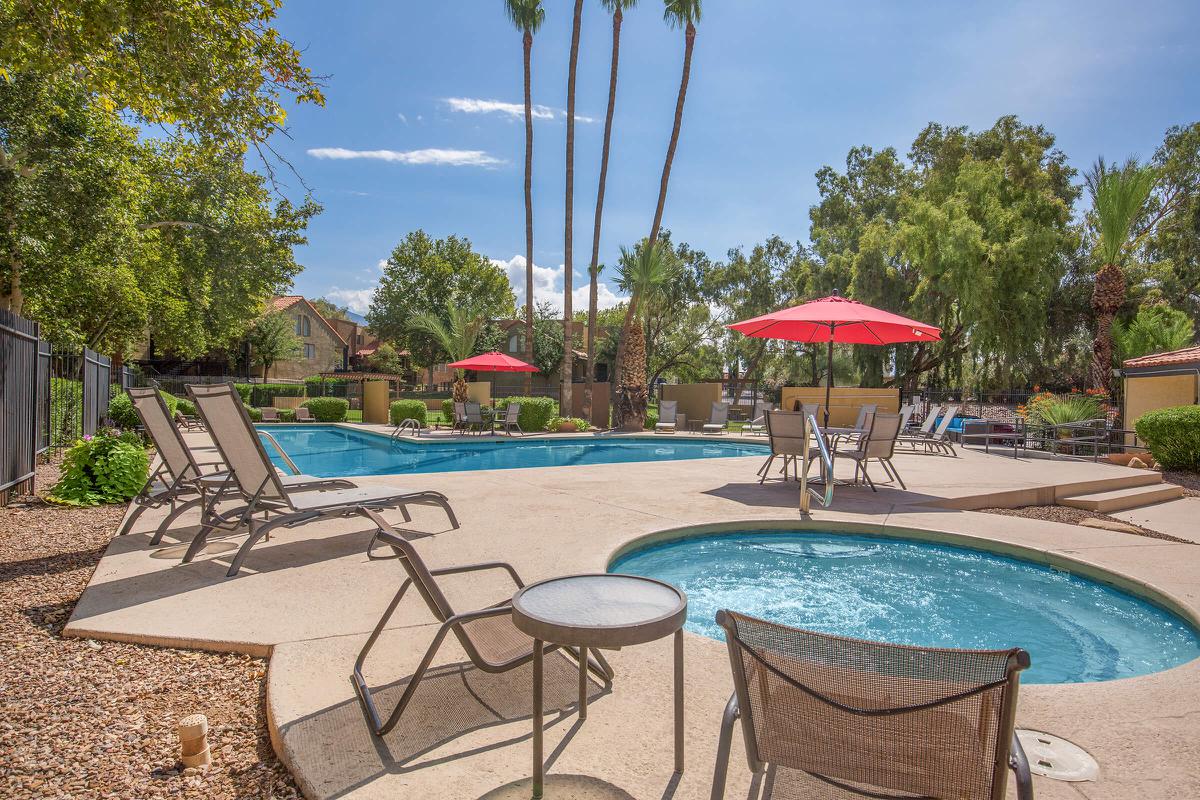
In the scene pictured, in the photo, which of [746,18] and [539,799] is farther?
[746,18]

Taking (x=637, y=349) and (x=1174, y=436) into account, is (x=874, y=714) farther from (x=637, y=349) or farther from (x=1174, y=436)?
(x=637, y=349)

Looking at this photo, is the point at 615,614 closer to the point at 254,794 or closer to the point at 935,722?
the point at 935,722

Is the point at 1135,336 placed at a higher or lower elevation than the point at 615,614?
higher

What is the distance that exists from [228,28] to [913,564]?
668 centimetres

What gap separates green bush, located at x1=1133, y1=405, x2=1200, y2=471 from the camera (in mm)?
9320

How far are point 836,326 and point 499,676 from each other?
8.01 metres

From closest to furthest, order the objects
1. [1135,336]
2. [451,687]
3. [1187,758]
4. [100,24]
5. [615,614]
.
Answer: [615,614], [1187,758], [451,687], [100,24], [1135,336]

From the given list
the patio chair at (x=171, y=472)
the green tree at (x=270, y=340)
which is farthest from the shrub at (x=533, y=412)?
the green tree at (x=270, y=340)

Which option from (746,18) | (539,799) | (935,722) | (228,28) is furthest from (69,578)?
(746,18)

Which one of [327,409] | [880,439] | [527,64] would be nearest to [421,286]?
[327,409]

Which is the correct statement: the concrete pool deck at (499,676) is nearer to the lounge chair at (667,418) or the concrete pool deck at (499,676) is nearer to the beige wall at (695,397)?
the lounge chair at (667,418)

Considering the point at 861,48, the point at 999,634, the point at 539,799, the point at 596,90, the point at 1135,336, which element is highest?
the point at 596,90

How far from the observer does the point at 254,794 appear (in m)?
1.84

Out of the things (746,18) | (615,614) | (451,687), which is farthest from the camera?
(746,18)
